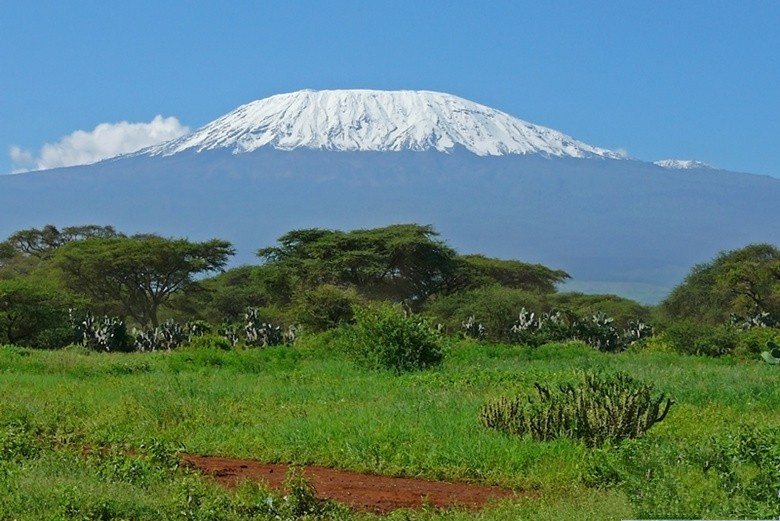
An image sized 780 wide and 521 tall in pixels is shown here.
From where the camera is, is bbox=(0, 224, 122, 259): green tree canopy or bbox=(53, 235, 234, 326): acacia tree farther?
bbox=(0, 224, 122, 259): green tree canopy

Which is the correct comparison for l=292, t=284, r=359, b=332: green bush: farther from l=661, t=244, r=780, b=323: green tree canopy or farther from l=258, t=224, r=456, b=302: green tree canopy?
l=661, t=244, r=780, b=323: green tree canopy

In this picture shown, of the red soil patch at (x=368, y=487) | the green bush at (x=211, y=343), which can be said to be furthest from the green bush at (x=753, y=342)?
the red soil patch at (x=368, y=487)

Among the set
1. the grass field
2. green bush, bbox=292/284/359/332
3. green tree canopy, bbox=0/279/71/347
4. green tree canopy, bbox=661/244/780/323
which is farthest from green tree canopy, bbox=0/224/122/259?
the grass field

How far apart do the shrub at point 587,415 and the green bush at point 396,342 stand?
7.23 metres

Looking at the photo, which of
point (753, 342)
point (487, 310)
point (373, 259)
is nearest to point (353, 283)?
point (373, 259)

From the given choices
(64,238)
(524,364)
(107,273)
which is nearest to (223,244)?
(107,273)

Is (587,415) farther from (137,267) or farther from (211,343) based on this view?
(137,267)

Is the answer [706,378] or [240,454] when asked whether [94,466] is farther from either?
[706,378]

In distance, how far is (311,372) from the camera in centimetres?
1689

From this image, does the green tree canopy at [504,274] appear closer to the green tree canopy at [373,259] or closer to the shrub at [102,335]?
the green tree canopy at [373,259]

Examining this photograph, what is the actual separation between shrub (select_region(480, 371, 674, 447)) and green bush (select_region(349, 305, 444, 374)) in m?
7.23

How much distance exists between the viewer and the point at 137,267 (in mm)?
36562

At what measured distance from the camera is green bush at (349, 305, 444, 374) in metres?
17.3

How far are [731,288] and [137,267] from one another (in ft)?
69.0
